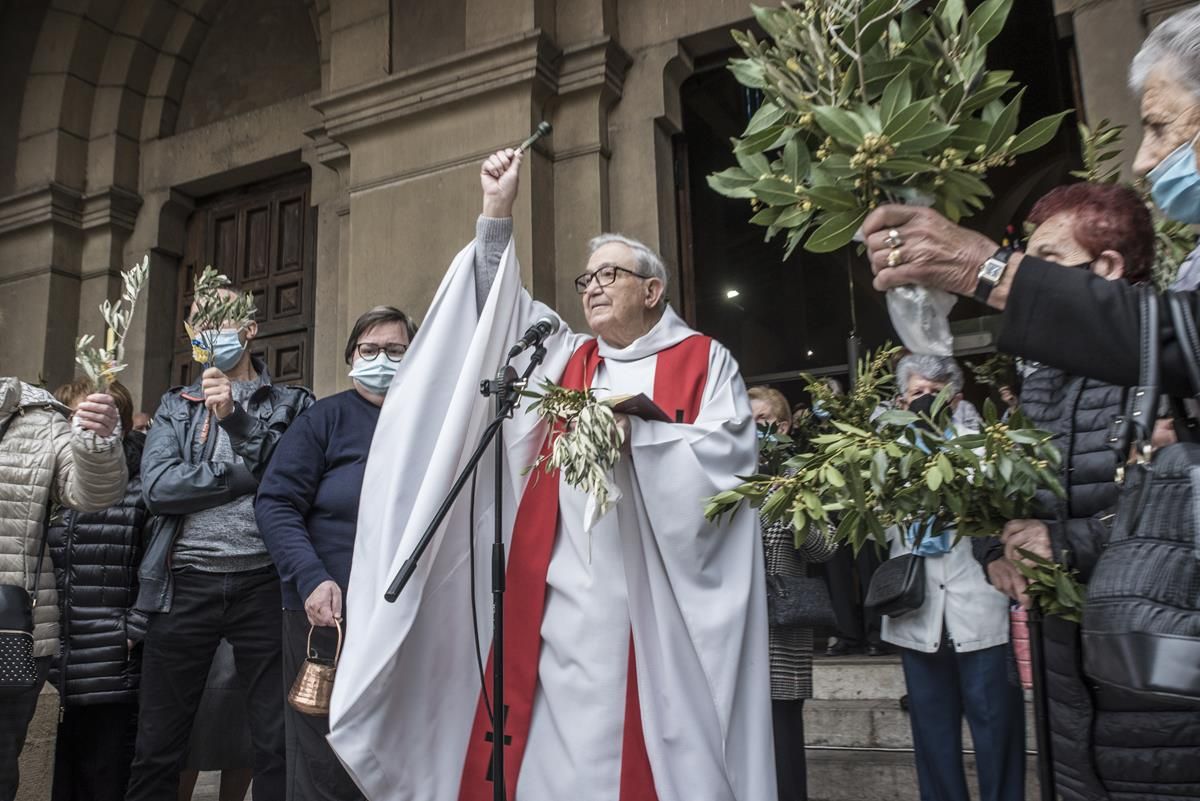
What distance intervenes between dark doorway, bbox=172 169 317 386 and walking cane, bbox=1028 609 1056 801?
6.12 meters

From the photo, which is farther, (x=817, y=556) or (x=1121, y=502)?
(x=817, y=556)

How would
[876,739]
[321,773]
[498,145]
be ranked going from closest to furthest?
[321,773] < [876,739] < [498,145]

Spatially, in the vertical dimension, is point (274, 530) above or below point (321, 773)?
above

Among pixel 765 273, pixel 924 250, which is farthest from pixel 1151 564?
pixel 765 273

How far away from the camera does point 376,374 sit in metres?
3.69

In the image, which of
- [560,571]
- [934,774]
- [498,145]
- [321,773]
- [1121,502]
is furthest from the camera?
[498,145]

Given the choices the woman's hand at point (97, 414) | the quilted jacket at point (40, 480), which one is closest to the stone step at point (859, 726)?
the quilted jacket at point (40, 480)

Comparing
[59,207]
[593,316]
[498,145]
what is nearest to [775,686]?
[593,316]

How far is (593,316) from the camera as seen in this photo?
3291 millimetres

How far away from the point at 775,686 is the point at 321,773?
1.65 metres

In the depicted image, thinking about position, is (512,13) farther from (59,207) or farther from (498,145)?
(59,207)

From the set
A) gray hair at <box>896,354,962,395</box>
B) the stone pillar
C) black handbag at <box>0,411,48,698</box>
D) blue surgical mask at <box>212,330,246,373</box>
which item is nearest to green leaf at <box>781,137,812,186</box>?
gray hair at <box>896,354,962,395</box>

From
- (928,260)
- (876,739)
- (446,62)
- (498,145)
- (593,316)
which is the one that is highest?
(446,62)

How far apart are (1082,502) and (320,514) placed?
2431 millimetres
